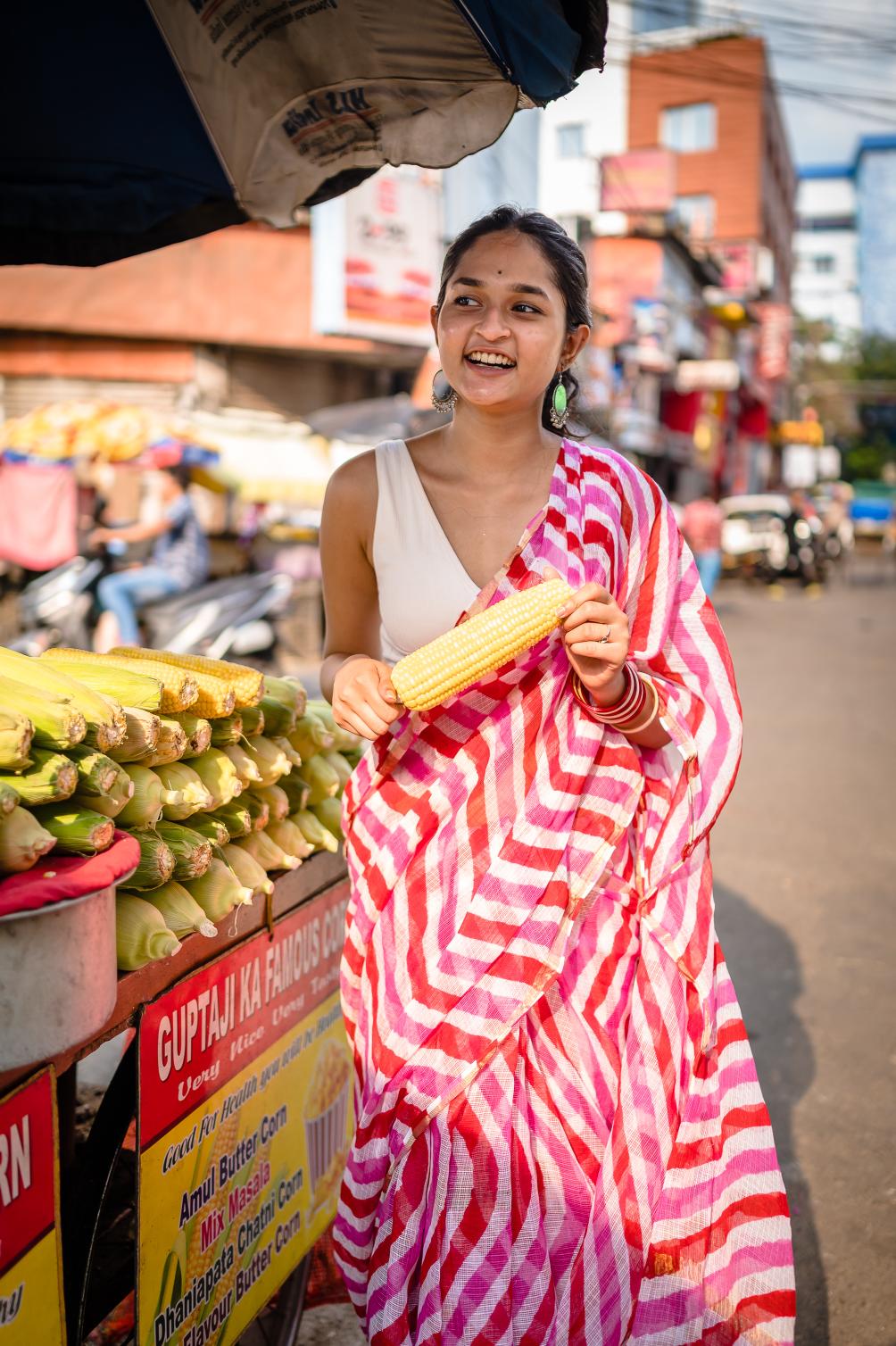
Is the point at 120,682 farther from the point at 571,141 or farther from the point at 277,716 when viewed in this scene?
the point at 571,141

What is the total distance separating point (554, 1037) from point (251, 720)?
31.4 inches

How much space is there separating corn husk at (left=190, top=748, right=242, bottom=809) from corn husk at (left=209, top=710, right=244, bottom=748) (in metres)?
0.03

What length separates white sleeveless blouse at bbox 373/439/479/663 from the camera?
1962 millimetres

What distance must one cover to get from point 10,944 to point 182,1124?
665mm

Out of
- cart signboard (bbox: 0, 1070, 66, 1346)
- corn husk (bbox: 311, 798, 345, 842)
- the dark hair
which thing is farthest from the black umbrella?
cart signboard (bbox: 0, 1070, 66, 1346)

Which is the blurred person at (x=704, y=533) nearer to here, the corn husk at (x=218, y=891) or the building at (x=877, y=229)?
the corn husk at (x=218, y=891)

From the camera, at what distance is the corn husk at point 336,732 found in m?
2.57

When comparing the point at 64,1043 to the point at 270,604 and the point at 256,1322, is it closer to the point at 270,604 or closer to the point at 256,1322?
the point at 256,1322

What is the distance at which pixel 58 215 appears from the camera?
2.60m

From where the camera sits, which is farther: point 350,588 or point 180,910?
point 350,588

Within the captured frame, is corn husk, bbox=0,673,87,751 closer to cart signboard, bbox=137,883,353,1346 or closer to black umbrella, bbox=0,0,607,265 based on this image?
cart signboard, bbox=137,883,353,1346

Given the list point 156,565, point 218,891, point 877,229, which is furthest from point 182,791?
point 877,229

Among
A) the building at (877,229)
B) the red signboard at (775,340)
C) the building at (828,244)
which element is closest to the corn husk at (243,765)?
the red signboard at (775,340)

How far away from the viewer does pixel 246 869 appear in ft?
6.65
